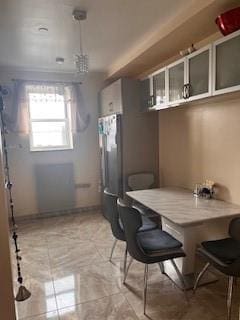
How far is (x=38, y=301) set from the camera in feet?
6.95

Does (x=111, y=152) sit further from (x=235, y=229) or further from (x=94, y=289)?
(x=235, y=229)

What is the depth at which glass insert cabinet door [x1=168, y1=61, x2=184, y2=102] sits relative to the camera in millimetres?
2527

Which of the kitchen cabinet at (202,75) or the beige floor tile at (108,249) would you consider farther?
the beige floor tile at (108,249)

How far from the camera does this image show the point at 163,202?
8.33 ft

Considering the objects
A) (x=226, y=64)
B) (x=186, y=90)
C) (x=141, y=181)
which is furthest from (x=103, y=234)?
(x=226, y=64)

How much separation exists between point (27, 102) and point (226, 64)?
3.13m

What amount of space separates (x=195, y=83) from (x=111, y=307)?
7.06ft

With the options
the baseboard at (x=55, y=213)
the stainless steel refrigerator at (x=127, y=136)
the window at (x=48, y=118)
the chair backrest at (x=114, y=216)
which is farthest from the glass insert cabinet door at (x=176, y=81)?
the baseboard at (x=55, y=213)

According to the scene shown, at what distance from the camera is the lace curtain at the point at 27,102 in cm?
386

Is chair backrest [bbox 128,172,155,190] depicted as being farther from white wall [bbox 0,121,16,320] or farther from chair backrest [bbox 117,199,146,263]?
white wall [bbox 0,121,16,320]

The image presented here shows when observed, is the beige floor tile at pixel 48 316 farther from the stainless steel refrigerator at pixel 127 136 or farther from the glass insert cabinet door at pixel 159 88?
the glass insert cabinet door at pixel 159 88

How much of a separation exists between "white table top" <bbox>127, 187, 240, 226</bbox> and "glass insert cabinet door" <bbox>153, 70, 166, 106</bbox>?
1119mm

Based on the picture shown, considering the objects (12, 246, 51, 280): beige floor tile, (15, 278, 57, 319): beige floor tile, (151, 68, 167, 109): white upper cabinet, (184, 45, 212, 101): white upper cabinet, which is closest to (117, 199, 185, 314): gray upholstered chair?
(15, 278, 57, 319): beige floor tile

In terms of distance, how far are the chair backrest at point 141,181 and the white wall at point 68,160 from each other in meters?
1.13
